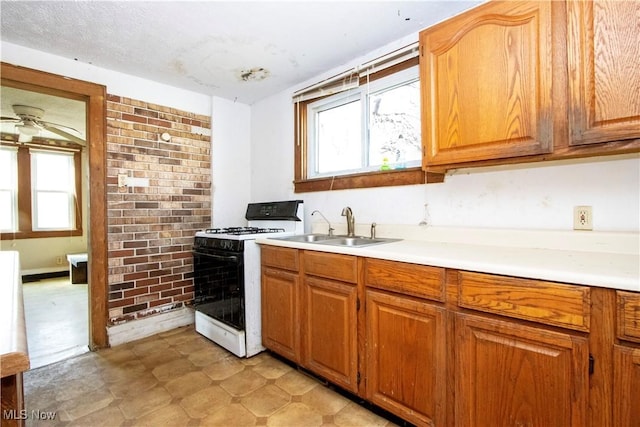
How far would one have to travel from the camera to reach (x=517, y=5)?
1.33 metres

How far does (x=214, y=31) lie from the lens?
199 cm

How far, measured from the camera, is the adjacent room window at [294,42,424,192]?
2.12 m

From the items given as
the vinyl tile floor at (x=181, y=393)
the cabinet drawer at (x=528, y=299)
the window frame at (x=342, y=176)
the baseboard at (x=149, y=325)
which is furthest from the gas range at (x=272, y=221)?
the cabinet drawer at (x=528, y=299)

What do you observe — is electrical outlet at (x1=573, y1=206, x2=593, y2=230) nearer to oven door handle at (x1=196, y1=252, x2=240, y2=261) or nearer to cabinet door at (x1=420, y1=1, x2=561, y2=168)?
cabinet door at (x1=420, y1=1, x2=561, y2=168)

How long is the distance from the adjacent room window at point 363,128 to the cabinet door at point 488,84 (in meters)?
0.44

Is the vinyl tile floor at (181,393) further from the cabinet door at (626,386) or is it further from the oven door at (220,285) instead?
the cabinet door at (626,386)

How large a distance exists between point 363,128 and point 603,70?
4.81 ft

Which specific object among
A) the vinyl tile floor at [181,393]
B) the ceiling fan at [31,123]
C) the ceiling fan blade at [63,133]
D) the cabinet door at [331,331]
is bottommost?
the vinyl tile floor at [181,393]

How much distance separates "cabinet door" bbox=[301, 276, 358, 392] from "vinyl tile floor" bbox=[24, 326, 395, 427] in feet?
0.50

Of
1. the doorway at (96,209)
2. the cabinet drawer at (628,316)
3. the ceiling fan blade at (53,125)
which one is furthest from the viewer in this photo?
the ceiling fan blade at (53,125)

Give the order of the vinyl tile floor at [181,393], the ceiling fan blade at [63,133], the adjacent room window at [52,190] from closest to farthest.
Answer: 1. the vinyl tile floor at [181,393]
2. the ceiling fan blade at [63,133]
3. the adjacent room window at [52,190]

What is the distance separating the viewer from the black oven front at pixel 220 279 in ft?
7.30

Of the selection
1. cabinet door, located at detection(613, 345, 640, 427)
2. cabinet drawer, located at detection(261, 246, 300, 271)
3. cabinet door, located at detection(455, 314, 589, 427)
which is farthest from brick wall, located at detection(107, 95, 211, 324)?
cabinet door, located at detection(613, 345, 640, 427)

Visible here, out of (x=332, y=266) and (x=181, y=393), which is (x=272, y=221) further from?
(x=181, y=393)
